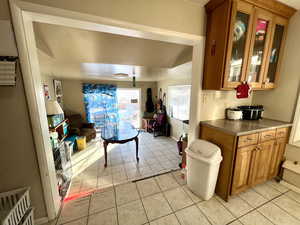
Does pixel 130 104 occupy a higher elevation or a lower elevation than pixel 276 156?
higher

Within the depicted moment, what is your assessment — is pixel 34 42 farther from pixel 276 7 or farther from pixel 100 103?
pixel 100 103

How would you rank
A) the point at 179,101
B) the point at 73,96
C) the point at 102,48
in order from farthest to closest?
the point at 73,96
the point at 179,101
the point at 102,48

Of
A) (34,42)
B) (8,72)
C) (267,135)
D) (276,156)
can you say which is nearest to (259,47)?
(267,135)

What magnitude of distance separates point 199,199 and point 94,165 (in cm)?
218

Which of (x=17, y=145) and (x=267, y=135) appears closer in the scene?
(x=17, y=145)

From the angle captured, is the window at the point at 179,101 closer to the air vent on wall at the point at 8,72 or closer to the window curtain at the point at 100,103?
the window curtain at the point at 100,103

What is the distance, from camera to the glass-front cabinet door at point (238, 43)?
4.36 feet

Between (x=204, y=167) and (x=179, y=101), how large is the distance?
270cm

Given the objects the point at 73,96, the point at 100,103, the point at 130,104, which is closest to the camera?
the point at 73,96

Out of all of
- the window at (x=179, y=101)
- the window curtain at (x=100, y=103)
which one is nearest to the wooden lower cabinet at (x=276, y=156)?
the window at (x=179, y=101)

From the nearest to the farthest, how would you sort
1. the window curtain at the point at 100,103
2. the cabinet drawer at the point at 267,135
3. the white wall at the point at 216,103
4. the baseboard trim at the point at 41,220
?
the baseboard trim at the point at 41,220
the cabinet drawer at the point at 267,135
the white wall at the point at 216,103
the window curtain at the point at 100,103

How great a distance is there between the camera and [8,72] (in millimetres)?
990

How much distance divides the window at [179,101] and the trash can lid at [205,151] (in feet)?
6.33

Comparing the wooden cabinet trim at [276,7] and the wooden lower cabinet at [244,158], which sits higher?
the wooden cabinet trim at [276,7]
